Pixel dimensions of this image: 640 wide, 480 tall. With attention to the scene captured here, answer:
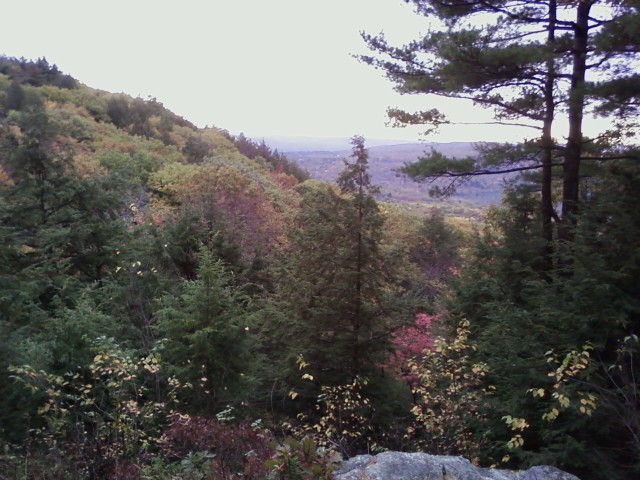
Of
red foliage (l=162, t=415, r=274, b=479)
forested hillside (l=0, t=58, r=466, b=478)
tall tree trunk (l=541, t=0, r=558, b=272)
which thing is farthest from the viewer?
tall tree trunk (l=541, t=0, r=558, b=272)

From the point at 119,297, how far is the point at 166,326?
2.03 meters

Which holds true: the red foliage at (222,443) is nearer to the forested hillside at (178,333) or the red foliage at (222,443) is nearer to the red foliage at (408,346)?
the forested hillside at (178,333)

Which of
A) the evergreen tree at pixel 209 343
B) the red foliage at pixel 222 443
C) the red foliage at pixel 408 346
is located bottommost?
the red foliage at pixel 408 346

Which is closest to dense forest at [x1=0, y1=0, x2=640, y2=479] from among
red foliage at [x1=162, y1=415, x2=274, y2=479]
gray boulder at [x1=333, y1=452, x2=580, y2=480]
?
red foliage at [x1=162, y1=415, x2=274, y2=479]

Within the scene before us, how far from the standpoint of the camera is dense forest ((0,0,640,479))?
4359 mm

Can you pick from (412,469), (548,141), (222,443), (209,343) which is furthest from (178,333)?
(548,141)

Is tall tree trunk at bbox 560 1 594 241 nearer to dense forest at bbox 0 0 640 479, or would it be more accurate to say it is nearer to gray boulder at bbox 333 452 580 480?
dense forest at bbox 0 0 640 479

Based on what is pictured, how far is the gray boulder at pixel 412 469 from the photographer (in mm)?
3318

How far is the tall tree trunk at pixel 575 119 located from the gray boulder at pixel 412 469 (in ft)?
14.6

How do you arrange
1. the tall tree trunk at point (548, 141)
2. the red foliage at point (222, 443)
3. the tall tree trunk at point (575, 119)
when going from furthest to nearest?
the tall tree trunk at point (548, 141)
the tall tree trunk at point (575, 119)
the red foliage at point (222, 443)

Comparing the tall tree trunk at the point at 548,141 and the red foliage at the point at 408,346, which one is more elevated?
the tall tree trunk at the point at 548,141

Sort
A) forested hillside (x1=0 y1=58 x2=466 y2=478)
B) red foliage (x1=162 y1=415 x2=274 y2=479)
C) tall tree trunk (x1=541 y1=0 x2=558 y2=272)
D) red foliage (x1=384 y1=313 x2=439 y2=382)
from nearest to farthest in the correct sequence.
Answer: red foliage (x1=162 y1=415 x2=274 y2=479) < forested hillside (x1=0 y1=58 x2=466 y2=478) < tall tree trunk (x1=541 y1=0 x2=558 y2=272) < red foliage (x1=384 y1=313 x2=439 y2=382)

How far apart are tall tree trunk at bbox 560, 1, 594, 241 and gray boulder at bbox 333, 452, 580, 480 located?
14.6 ft

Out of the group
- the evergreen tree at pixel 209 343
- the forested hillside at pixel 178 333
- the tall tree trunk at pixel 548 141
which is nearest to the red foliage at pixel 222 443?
→ the forested hillside at pixel 178 333
